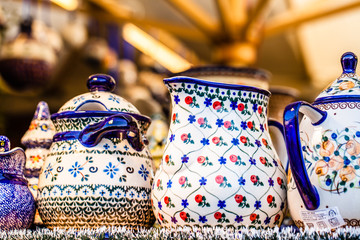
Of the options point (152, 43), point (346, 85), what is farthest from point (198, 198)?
point (152, 43)

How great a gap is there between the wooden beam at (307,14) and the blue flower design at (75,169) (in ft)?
8.16

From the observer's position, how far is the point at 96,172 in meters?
0.74

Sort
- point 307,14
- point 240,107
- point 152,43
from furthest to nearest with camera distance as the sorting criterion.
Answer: point 152,43, point 307,14, point 240,107

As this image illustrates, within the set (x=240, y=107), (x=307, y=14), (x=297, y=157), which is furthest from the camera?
(x=307, y=14)

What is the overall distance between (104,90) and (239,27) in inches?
94.1

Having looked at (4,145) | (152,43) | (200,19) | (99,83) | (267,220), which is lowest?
(267,220)

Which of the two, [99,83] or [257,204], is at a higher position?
[99,83]

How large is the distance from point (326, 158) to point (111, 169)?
1.02 feet

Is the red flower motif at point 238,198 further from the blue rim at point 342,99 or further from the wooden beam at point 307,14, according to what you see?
the wooden beam at point 307,14

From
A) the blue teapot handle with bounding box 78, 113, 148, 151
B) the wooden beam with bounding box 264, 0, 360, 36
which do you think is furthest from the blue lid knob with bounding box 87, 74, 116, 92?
the wooden beam with bounding box 264, 0, 360, 36

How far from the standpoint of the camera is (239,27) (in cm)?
314

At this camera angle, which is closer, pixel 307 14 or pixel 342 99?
pixel 342 99

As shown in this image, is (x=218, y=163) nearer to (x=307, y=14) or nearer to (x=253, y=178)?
(x=253, y=178)

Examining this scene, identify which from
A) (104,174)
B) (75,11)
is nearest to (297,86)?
(75,11)
